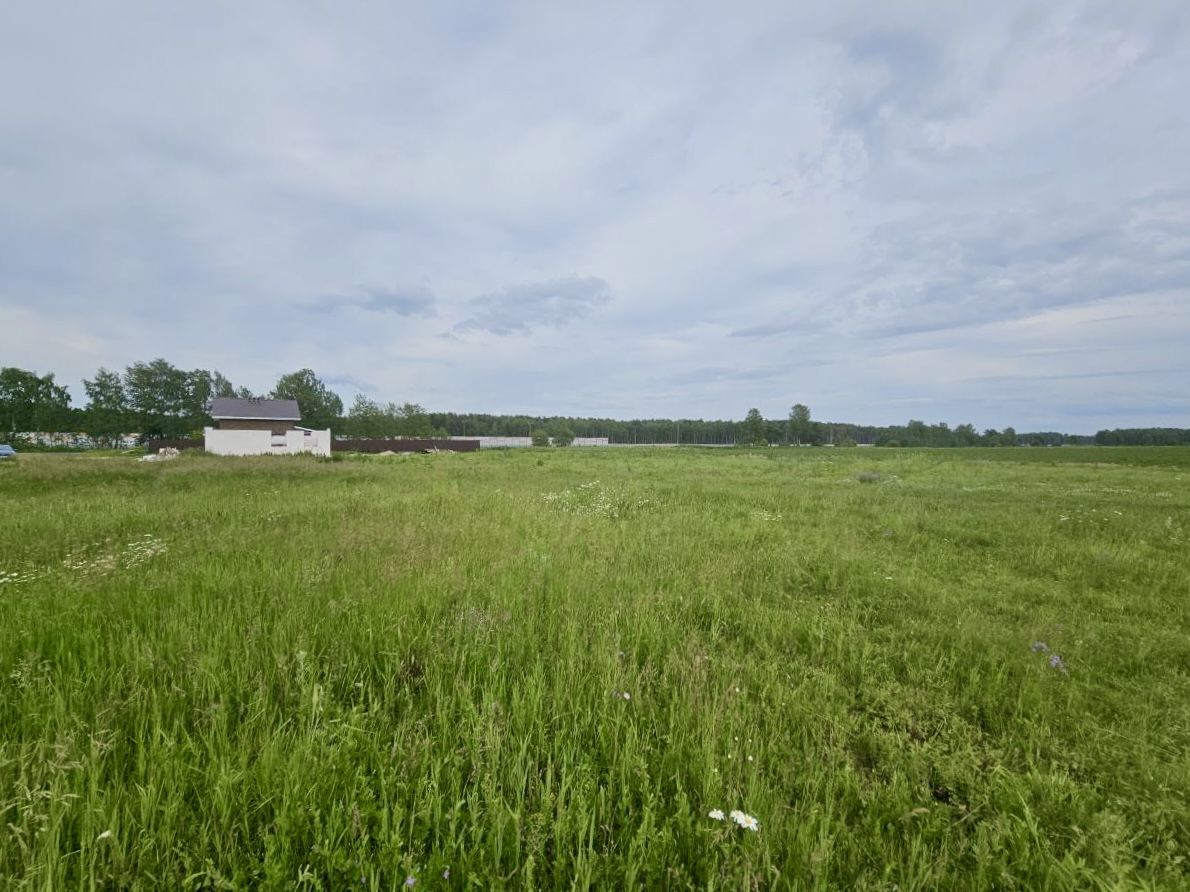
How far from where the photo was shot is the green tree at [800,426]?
150250mm

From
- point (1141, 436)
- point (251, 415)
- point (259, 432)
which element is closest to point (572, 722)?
point (259, 432)

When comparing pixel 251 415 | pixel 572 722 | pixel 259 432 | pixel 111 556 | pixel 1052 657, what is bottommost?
pixel 1052 657

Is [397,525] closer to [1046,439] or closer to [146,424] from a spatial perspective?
[146,424]

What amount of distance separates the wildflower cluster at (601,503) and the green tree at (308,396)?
9372 centimetres

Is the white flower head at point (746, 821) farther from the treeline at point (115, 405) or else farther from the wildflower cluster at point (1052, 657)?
the treeline at point (115, 405)

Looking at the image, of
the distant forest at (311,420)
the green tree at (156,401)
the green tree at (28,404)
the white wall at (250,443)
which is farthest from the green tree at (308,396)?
the white wall at (250,443)

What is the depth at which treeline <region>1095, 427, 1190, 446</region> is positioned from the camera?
122 metres

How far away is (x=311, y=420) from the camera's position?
3607 inches

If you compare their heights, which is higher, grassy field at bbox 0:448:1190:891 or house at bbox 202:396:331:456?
house at bbox 202:396:331:456

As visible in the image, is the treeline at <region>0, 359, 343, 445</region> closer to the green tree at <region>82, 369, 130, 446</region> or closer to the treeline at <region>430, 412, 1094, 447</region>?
the green tree at <region>82, 369, 130, 446</region>

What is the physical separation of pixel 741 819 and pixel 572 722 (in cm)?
119

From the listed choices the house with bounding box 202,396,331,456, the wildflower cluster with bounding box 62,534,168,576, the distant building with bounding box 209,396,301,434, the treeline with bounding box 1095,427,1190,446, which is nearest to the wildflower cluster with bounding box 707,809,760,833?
the wildflower cluster with bounding box 62,534,168,576

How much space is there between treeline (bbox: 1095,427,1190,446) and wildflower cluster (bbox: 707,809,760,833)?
18132cm

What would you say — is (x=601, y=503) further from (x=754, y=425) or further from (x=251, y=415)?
(x=754, y=425)
